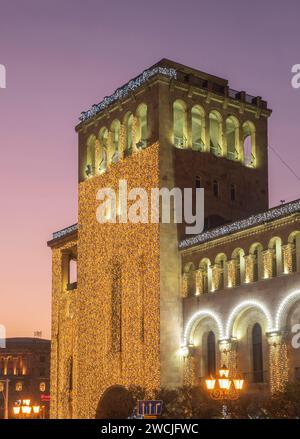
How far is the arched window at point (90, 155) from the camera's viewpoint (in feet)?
177

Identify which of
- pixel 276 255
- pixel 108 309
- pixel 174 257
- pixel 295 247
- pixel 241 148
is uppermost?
pixel 241 148

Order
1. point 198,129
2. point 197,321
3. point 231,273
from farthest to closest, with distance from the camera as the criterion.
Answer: point 198,129 → point 197,321 → point 231,273

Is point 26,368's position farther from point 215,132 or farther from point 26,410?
point 26,410

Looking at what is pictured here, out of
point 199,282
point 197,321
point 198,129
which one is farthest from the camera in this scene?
point 198,129

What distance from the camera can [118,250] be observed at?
49.1m

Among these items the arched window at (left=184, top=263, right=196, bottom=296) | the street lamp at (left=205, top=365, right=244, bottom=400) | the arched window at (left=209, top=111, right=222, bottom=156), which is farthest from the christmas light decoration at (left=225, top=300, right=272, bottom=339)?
the arched window at (left=209, top=111, right=222, bottom=156)

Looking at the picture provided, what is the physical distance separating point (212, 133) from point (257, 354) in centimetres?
1609

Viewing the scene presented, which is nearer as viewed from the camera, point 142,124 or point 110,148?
point 142,124

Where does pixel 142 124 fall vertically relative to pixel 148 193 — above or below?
above

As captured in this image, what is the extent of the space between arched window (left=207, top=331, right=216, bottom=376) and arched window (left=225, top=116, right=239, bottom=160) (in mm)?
11977

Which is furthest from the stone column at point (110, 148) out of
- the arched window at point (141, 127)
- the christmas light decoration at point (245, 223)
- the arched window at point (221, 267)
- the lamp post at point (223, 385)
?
the lamp post at point (223, 385)

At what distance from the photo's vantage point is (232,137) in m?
52.2

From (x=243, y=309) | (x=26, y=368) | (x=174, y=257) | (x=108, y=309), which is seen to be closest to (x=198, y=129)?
(x=174, y=257)
